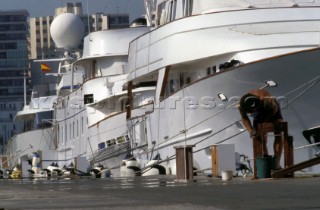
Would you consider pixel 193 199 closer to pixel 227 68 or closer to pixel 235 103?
pixel 235 103

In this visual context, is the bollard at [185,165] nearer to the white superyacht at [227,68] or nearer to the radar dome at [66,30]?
the white superyacht at [227,68]

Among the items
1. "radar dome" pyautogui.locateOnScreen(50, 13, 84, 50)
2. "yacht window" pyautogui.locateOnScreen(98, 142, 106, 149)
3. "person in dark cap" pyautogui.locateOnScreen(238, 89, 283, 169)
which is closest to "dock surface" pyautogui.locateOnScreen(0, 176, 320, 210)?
"person in dark cap" pyautogui.locateOnScreen(238, 89, 283, 169)

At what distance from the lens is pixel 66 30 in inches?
2363

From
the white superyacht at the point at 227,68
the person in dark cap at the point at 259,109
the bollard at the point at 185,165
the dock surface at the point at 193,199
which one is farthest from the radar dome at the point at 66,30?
the dock surface at the point at 193,199

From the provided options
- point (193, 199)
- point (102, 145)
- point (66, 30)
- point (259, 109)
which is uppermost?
point (66, 30)

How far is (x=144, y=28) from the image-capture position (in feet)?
150

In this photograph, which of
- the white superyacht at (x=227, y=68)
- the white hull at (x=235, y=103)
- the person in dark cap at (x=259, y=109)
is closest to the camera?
the person in dark cap at (x=259, y=109)

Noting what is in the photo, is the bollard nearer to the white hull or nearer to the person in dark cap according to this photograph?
the person in dark cap

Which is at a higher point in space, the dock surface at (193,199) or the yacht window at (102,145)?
the yacht window at (102,145)

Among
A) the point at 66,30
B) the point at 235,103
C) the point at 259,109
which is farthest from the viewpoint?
the point at 66,30

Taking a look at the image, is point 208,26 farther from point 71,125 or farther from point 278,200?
point 71,125

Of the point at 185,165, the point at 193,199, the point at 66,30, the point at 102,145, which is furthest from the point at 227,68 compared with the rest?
the point at 66,30

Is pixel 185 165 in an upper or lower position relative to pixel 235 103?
lower

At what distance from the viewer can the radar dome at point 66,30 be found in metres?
60.0
